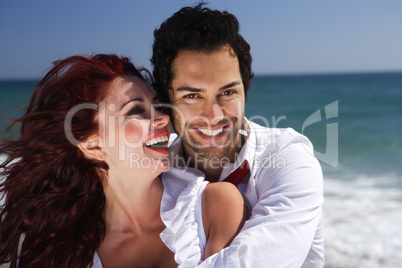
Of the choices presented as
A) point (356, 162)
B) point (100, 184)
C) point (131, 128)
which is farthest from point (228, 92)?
point (356, 162)

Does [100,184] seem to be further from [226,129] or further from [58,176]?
[226,129]

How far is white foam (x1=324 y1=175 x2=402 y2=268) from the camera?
143 inches

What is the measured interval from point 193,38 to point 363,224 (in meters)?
3.31

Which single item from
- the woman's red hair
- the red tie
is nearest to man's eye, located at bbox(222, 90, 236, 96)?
the red tie

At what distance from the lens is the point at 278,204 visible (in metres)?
1.86

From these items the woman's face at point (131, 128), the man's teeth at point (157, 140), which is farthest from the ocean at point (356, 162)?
the man's teeth at point (157, 140)

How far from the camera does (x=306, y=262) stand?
2.26 meters

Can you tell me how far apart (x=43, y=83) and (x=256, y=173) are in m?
1.29

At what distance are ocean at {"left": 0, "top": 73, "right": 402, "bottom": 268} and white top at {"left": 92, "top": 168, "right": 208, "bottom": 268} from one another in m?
1.07

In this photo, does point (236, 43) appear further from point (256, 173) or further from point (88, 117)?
point (88, 117)

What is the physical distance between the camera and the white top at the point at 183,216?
1885mm

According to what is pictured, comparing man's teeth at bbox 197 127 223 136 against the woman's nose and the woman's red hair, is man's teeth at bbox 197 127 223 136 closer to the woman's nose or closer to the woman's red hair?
the woman's nose

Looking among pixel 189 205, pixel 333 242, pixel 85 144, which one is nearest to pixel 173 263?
pixel 189 205

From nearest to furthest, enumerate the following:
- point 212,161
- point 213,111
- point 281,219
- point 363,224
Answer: point 281,219 → point 213,111 → point 212,161 → point 363,224
